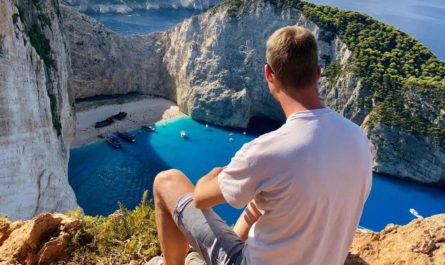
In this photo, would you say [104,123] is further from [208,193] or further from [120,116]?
[208,193]

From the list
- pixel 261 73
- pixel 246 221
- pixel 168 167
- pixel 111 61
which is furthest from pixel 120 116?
pixel 246 221

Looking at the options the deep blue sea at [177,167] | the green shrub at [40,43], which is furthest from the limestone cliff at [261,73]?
the green shrub at [40,43]

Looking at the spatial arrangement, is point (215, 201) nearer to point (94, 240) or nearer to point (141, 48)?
point (94, 240)

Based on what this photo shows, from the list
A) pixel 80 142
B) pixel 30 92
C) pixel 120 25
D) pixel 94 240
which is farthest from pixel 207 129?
pixel 120 25

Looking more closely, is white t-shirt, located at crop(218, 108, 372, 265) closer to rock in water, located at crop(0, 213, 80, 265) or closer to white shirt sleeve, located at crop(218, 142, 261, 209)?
white shirt sleeve, located at crop(218, 142, 261, 209)

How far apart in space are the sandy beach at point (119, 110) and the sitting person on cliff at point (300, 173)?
35.8 m

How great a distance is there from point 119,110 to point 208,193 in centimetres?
4256

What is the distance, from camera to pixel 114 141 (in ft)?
124

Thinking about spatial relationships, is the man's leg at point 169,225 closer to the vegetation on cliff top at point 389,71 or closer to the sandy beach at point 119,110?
the sandy beach at point 119,110

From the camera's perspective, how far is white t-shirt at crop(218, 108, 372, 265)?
9.33 ft

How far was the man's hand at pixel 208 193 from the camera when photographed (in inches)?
131

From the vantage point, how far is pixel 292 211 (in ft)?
9.71

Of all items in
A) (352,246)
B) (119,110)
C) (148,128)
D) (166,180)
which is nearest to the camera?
(166,180)

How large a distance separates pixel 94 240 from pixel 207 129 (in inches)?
1497
